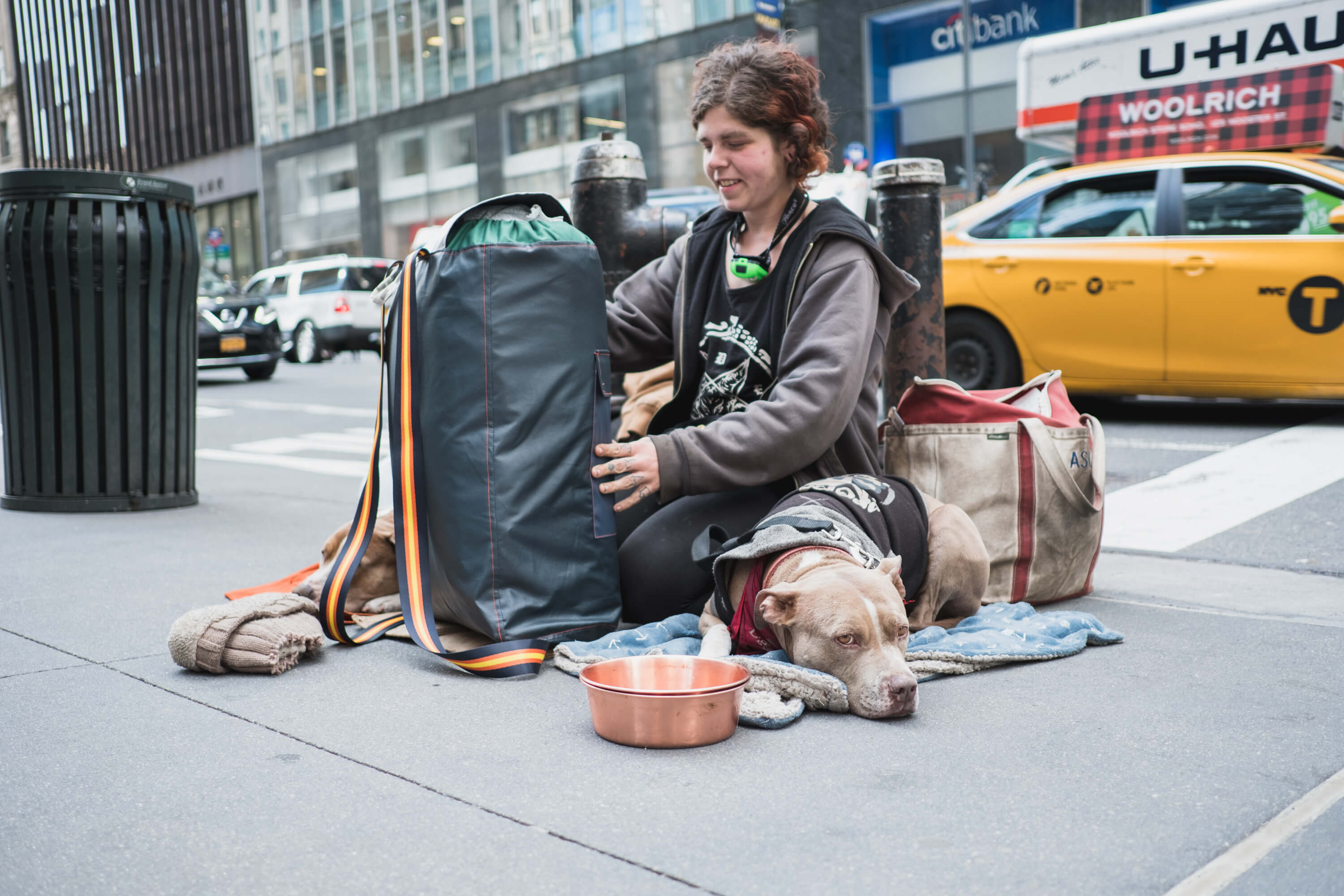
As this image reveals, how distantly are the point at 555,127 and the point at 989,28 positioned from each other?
10833 mm

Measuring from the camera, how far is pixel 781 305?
3361mm

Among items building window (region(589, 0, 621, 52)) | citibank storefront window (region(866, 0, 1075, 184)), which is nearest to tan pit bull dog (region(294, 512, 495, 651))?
citibank storefront window (region(866, 0, 1075, 184))

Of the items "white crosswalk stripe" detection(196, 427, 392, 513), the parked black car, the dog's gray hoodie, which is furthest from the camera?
the parked black car

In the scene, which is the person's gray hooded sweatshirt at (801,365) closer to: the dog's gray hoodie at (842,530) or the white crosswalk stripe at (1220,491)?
the dog's gray hoodie at (842,530)

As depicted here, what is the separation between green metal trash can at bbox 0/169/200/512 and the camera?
16.8ft

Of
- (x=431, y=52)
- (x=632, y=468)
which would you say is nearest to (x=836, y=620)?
(x=632, y=468)

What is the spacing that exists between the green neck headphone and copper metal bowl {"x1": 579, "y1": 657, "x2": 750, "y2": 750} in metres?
1.30

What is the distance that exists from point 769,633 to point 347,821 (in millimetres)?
1176

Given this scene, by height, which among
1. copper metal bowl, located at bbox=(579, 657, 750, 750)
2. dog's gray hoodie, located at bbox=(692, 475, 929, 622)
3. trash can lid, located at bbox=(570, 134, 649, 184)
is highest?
trash can lid, located at bbox=(570, 134, 649, 184)

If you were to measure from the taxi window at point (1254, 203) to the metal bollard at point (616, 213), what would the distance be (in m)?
3.62

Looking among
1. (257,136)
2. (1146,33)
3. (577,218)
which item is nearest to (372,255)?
(257,136)

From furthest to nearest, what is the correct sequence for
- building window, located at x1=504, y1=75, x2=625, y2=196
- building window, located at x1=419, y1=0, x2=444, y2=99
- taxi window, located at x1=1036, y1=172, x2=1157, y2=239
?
1. building window, located at x1=419, y1=0, x2=444, y2=99
2. building window, located at x1=504, y1=75, x2=625, y2=196
3. taxi window, located at x1=1036, y1=172, x2=1157, y2=239

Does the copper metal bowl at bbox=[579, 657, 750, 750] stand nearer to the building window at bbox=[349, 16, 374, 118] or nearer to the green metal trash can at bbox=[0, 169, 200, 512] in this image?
the green metal trash can at bbox=[0, 169, 200, 512]

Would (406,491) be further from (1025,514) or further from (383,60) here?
(383,60)
